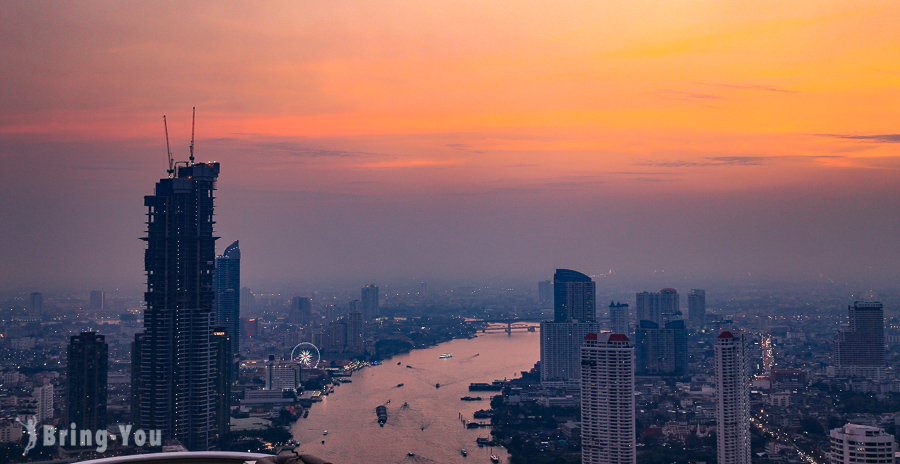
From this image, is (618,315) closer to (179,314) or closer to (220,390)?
(220,390)

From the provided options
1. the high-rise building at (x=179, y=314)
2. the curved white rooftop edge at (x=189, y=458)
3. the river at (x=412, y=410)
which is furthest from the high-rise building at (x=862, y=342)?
the curved white rooftop edge at (x=189, y=458)

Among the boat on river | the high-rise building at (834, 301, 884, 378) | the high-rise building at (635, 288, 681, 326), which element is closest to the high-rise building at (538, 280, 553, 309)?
the high-rise building at (635, 288, 681, 326)

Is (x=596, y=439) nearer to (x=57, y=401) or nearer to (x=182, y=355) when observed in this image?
(x=182, y=355)

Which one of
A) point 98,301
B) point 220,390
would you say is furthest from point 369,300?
point 220,390

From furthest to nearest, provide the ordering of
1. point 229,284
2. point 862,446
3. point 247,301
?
point 247,301, point 229,284, point 862,446

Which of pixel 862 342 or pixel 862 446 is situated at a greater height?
pixel 862 342

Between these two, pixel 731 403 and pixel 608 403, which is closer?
pixel 608 403

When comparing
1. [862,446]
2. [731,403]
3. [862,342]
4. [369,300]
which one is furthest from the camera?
[369,300]
